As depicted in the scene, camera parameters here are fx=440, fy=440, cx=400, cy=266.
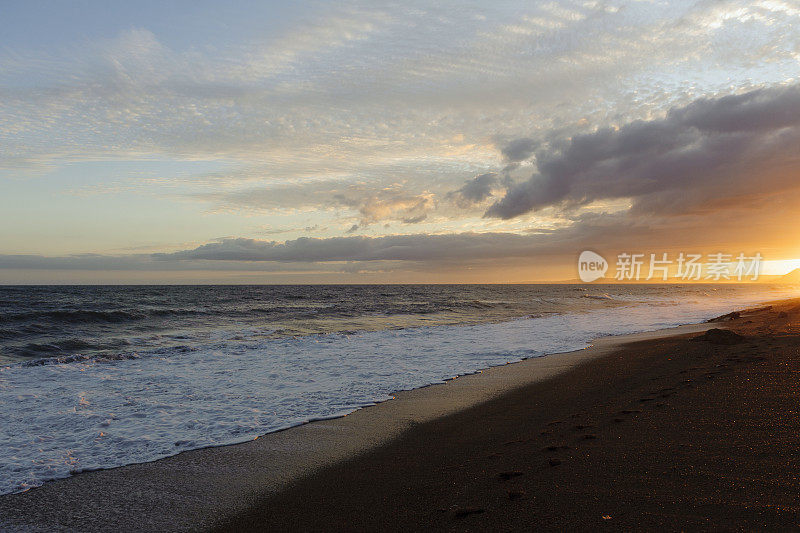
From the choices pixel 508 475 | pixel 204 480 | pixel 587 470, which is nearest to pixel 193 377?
pixel 204 480

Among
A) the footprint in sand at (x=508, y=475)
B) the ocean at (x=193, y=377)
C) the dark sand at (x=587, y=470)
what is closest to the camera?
the dark sand at (x=587, y=470)

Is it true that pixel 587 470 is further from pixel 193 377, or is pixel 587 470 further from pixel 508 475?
pixel 193 377

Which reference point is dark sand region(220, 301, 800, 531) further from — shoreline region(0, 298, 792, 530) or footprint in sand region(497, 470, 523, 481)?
shoreline region(0, 298, 792, 530)

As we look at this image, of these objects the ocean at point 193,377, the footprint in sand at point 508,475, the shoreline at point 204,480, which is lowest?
the ocean at point 193,377

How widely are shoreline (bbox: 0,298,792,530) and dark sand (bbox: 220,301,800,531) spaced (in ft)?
1.03

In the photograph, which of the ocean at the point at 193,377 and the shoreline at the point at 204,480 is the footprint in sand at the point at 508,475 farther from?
the ocean at the point at 193,377

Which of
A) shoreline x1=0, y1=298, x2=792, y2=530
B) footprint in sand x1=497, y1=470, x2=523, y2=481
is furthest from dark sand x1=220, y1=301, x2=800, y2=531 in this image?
shoreline x1=0, y1=298, x2=792, y2=530

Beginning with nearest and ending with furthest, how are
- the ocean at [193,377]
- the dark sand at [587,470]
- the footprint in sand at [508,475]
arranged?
the dark sand at [587,470], the footprint in sand at [508,475], the ocean at [193,377]

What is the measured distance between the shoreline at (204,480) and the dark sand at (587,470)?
0.31 m

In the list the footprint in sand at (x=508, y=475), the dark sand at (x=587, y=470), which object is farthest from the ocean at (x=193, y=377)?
the footprint in sand at (x=508, y=475)

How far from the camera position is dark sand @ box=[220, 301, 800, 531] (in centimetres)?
326

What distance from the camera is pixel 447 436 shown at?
20.2 feet

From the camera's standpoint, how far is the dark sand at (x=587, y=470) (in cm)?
326

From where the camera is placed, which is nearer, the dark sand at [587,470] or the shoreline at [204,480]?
the dark sand at [587,470]
